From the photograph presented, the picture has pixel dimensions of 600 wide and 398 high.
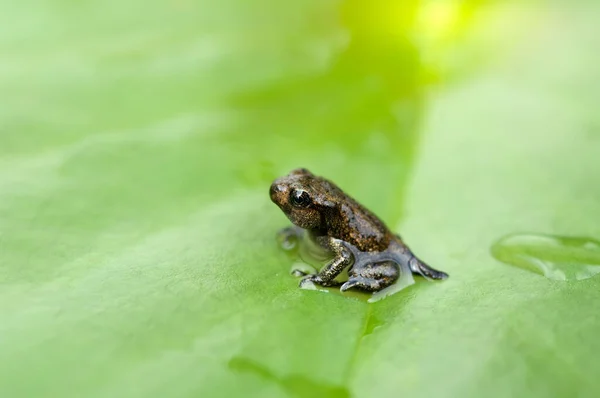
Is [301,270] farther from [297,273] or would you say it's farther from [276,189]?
[276,189]

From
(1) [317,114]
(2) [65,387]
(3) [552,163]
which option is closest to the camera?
(2) [65,387]

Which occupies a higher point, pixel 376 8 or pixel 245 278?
pixel 376 8

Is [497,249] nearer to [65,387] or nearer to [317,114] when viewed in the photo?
[317,114]

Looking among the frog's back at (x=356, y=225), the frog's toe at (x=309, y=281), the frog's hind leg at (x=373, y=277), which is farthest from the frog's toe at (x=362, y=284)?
the frog's back at (x=356, y=225)

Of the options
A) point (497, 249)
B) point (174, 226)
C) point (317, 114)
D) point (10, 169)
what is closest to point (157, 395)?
point (174, 226)

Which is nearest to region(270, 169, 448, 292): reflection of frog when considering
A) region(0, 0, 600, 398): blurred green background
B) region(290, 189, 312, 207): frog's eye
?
region(290, 189, 312, 207): frog's eye
